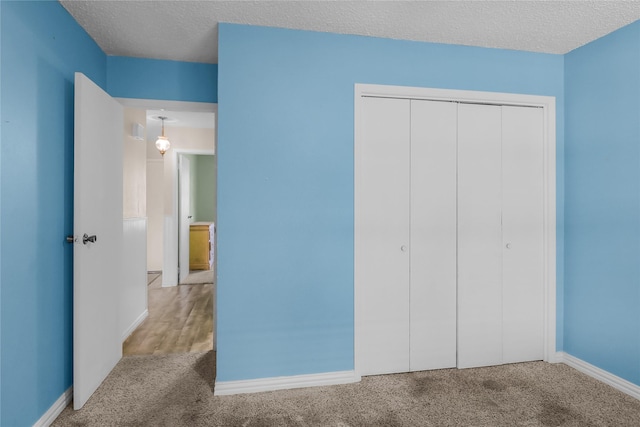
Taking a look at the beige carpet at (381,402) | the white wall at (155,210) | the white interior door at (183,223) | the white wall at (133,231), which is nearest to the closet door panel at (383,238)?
the beige carpet at (381,402)

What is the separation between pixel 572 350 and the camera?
2799 millimetres

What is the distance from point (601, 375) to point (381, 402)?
5.53 ft

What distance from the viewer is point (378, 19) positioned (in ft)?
7.61

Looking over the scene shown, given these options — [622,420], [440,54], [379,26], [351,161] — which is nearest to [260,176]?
[351,161]

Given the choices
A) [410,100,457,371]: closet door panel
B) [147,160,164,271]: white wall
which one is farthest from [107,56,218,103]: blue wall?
[147,160,164,271]: white wall

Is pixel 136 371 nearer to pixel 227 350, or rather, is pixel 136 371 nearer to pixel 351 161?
pixel 227 350

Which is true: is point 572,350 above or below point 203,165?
below

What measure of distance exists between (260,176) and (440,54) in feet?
5.43

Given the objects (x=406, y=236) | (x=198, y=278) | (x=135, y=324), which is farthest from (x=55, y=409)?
(x=198, y=278)

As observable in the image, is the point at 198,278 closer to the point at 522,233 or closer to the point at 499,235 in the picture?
the point at 499,235

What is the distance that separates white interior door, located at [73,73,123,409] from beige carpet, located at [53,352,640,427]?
0.75 ft

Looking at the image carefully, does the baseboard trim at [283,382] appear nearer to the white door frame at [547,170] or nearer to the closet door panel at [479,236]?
the closet door panel at [479,236]

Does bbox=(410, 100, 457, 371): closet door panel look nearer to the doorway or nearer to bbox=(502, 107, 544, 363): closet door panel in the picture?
bbox=(502, 107, 544, 363): closet door panel

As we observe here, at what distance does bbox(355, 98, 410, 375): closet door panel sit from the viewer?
2564 millimetres
